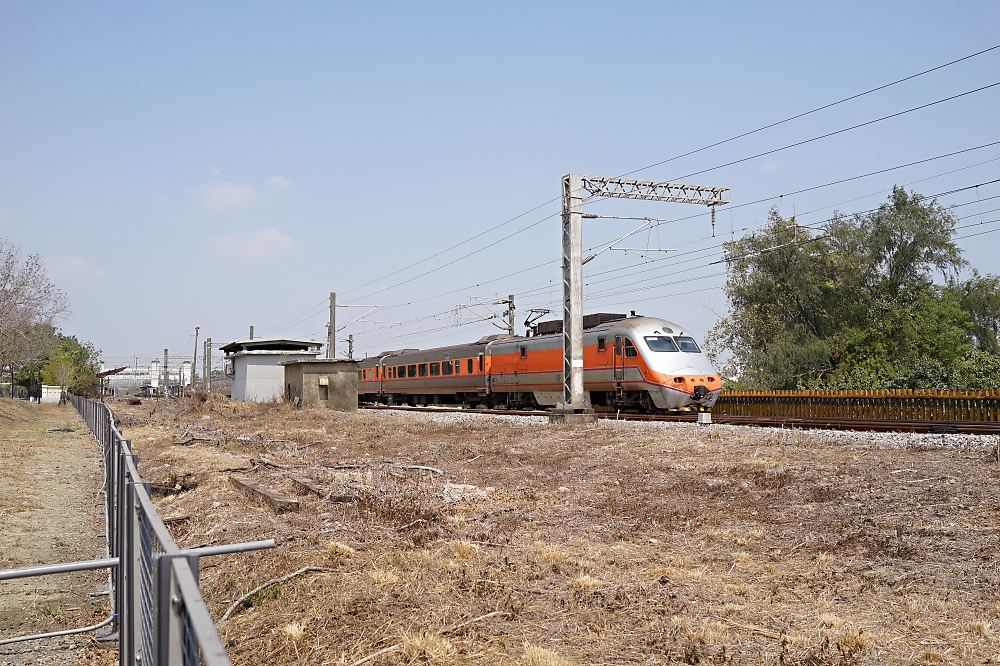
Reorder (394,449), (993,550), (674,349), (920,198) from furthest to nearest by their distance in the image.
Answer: (920,198) → (674,349) → (394,449) → (993,550)

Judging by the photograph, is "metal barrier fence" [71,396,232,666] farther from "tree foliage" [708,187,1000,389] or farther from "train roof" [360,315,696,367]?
"tree foliage" [708,187,1000,389]

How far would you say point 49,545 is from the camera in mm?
9016

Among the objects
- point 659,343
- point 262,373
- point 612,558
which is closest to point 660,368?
point 659,343

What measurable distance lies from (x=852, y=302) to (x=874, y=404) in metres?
26.7

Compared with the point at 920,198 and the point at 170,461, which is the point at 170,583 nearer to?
the point at 170,461

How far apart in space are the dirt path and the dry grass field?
3.11ft

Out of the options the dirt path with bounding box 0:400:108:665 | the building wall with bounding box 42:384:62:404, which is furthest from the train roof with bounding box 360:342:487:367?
the building wall with bounding box 42:384:62:404

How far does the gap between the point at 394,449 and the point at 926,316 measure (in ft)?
118

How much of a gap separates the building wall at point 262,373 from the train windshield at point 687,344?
2274 centimetres

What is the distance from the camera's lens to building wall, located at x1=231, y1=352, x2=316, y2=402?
42.9 meters

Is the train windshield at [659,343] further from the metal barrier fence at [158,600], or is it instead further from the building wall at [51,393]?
the building wall at [51,393]

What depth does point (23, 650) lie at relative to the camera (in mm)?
5590

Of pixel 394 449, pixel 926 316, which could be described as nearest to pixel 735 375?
pixel 926 316

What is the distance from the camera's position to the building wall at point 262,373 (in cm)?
4288
